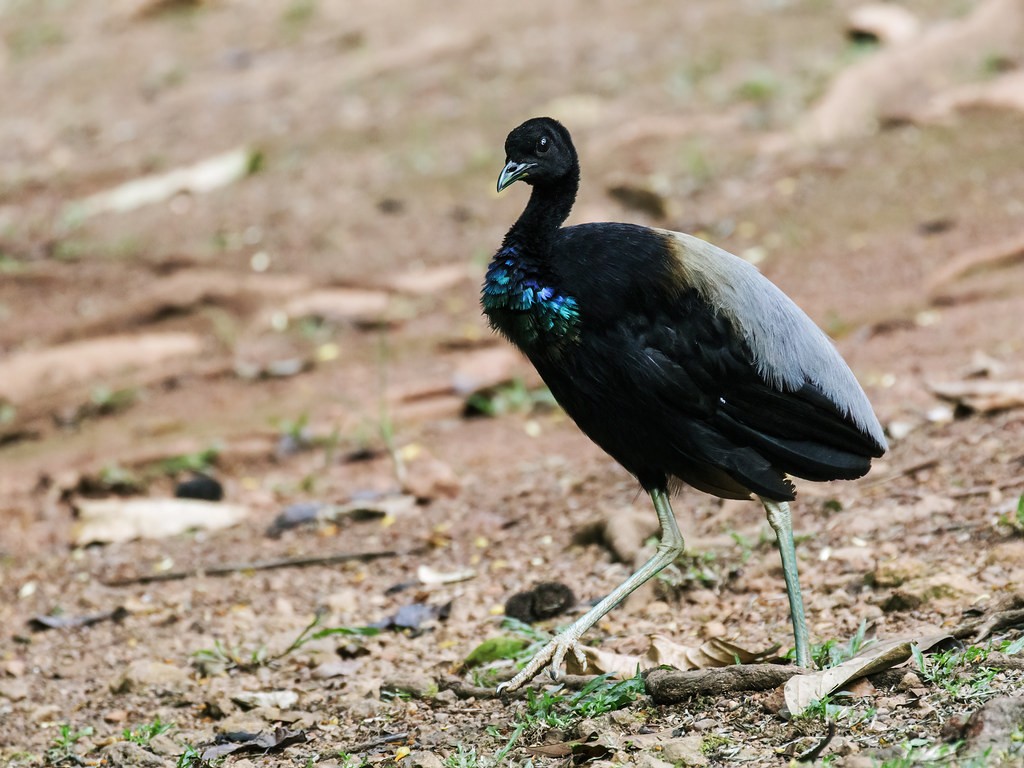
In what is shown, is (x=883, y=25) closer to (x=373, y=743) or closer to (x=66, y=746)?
(x=373, y=743)

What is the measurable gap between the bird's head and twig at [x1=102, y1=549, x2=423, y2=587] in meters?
2.14

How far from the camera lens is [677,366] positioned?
13.3 feet

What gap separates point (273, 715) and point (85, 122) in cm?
959

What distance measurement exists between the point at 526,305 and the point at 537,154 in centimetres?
63

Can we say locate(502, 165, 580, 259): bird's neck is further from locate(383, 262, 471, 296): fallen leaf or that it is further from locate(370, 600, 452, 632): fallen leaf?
locate(383, 262, 471, 296): fallen leaf

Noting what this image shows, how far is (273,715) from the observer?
4.34 meters

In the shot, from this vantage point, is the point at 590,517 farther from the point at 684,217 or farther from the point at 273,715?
the point at 684,217

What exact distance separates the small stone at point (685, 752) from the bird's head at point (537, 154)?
74.4 inches

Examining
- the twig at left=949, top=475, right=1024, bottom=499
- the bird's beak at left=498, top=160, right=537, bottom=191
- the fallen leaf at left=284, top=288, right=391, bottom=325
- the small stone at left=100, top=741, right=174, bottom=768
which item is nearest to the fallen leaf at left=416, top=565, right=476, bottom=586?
the small stone at left=100, top=741, right=174, bottom=768

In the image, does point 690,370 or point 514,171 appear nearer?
point 690,370

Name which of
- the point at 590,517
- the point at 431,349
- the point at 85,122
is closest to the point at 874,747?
the point at 590,517

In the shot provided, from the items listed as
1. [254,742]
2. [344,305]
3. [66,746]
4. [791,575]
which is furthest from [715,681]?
[344,305]

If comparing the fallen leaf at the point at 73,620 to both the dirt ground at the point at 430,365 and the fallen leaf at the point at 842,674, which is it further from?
the fallen leaf at the point at 842,674

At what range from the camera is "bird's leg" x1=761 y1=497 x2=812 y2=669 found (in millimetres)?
3969
